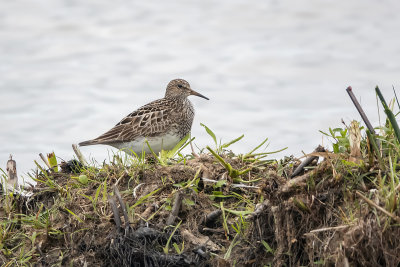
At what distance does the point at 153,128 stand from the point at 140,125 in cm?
26

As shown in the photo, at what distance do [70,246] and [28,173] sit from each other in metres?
1.86

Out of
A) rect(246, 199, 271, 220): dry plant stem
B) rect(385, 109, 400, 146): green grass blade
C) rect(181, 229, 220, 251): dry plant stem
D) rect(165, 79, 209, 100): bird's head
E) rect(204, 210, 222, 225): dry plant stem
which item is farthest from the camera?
rect(165, 79, 209, 100): bird's head

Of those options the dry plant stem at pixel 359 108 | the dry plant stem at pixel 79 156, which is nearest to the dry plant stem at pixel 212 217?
the dry plant stem at pixel 359 108

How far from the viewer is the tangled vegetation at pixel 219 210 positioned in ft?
16.7

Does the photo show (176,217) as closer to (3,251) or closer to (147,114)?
(3,251)

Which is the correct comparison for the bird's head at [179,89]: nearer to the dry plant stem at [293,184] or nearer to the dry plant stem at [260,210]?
the dry plant stem at [260,210]

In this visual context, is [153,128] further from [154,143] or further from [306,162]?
[306,162]

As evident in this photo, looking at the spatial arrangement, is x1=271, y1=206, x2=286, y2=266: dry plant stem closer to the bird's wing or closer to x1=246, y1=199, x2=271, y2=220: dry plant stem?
x1=246, y1=199, x2=271, y2=220: dry plant stem

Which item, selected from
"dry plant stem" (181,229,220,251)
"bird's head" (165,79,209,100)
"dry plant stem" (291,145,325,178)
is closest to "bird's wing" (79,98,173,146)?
"bird's head" (165,79,209,100)

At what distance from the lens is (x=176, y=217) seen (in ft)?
20.9

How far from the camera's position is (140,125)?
32.3 feet

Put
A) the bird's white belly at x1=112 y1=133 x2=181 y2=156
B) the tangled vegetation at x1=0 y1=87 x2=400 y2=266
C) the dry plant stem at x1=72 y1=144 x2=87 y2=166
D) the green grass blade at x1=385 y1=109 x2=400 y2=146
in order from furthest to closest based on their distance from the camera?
1. the bird's white belly at x1=112 y1=133 x2=181 y2=156
2. the dry plant stem at x1=72 y1=144 x2=87 y2=166
3. the green grass blade at x1=385 y1=109 x2=400 y2=146
4. the tangled vegetation at x1=0 y1=87 x2=400 y2=266

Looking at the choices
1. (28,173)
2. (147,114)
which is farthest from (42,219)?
(147,114)

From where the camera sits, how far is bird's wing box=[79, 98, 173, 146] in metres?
9.73
